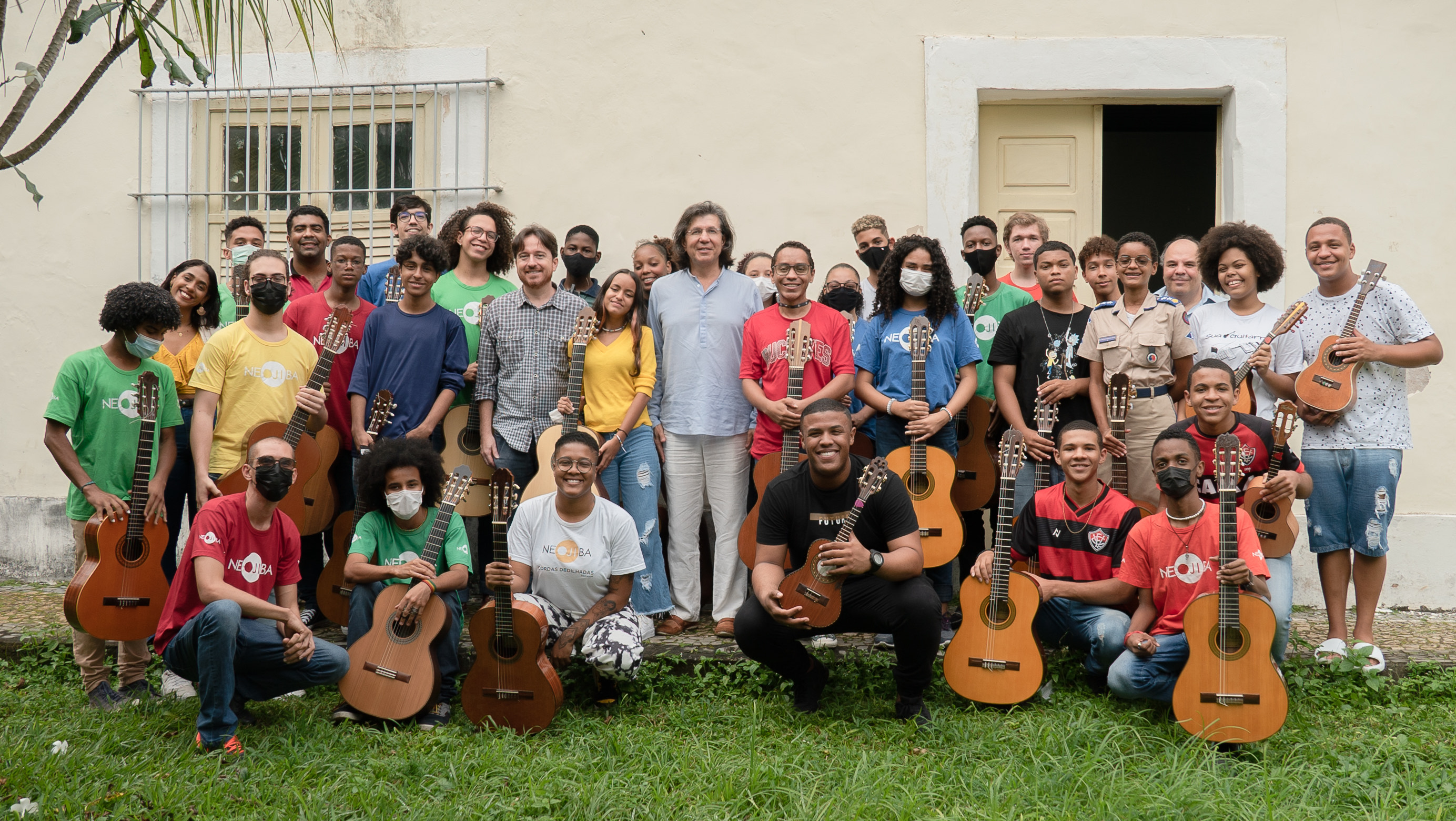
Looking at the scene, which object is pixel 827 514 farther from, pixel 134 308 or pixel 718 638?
pixel 134 308

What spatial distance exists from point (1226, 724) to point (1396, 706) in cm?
104

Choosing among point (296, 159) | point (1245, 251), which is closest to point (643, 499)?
point (1245, 251)

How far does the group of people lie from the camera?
458 centimetres


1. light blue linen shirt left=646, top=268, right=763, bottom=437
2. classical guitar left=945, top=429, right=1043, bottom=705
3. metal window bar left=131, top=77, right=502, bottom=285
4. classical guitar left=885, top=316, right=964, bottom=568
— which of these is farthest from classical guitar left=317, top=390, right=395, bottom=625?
classical guitar left=945, top=429, right=1043, bottom=705

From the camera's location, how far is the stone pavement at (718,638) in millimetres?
5211

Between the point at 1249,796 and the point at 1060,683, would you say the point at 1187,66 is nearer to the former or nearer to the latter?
the point at 1060,683

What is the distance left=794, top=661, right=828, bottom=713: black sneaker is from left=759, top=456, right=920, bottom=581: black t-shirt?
440 millimetres

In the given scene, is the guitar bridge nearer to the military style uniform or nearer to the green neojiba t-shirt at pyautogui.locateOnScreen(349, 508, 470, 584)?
the green neojiba t-shirt at pyautogui.locateOnScreen(349, 508, 470, 584)

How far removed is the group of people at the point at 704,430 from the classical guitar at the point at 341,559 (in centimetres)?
11

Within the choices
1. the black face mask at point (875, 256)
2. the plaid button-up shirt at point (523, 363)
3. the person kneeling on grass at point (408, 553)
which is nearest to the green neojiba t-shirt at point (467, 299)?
the plaid button-up shirt at point (523, 363)

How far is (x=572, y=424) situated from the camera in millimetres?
5520

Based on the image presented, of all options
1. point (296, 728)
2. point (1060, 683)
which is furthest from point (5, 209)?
point (1060, 683)

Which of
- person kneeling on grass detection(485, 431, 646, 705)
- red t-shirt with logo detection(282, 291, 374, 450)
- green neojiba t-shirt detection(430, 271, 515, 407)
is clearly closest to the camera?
person kneeling on grass detection(485, 431, 646, 705)

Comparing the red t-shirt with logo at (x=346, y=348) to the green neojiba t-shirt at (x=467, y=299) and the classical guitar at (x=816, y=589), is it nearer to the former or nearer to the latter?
the green neojiba t-shirt at (x=467, y=299)
